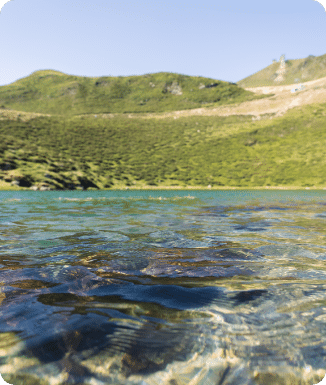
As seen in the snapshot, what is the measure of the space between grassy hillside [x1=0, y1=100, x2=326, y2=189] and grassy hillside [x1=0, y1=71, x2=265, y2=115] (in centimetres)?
3915

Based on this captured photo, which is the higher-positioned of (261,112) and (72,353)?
(261,112)

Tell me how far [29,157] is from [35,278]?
51.4 metres

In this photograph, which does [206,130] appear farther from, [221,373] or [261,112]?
[221,373]

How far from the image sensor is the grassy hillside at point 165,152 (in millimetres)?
47188

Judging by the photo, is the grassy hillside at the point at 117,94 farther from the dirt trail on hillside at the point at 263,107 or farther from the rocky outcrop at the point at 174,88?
the dirt trail on hillside at the point at 263,107

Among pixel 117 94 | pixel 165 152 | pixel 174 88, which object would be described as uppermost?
pixel 174 88

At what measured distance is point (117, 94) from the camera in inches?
5133

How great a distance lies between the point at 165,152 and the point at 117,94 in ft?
266

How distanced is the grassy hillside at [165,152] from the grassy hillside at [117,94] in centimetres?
3915

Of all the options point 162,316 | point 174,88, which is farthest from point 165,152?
point 174,88

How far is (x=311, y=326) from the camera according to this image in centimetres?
257

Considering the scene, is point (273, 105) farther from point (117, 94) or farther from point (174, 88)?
point (117, 94)

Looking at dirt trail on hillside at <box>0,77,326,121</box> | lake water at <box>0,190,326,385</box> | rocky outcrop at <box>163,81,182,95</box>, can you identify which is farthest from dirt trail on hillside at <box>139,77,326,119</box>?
lake water at <box>0,190,326,385</box>

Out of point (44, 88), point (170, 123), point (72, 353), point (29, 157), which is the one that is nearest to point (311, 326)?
point (72, 353)
